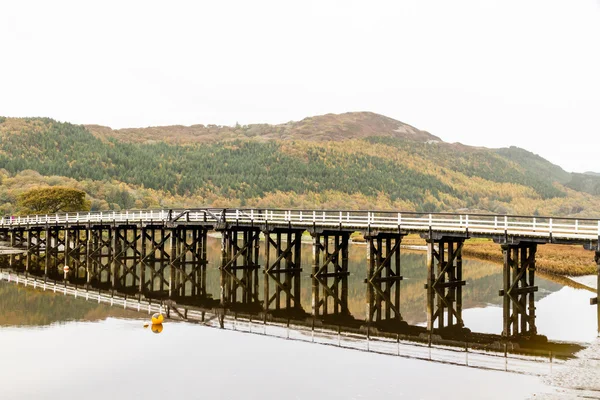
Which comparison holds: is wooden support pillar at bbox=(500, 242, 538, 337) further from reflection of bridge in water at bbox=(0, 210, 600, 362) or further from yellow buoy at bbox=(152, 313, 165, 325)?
yellow buoy at bbox=(152, 313, 165, 325)

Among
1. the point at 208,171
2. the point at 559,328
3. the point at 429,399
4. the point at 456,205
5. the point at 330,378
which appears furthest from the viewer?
the point at 456,205

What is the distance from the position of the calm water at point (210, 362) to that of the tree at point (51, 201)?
5306 centimetres

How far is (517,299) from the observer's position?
3167 centimetres

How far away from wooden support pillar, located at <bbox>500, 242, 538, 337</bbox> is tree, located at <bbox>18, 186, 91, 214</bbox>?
64.5 m

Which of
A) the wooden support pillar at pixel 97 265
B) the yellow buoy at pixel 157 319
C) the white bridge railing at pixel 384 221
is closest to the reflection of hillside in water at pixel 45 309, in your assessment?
the yellow buoy at pixel 157 319

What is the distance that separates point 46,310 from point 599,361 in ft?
80.9

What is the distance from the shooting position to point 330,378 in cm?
1870

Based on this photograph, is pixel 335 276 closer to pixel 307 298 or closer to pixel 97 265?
pixel 307 298

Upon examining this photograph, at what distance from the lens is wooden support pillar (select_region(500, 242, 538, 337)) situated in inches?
1017

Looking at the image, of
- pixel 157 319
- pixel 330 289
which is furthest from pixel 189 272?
pixel 157 319

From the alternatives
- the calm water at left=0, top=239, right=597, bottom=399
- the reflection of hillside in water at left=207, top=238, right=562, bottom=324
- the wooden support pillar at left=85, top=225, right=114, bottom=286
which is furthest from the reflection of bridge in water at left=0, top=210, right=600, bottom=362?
the calm water at left=0, top=239, right=597, bottom=399

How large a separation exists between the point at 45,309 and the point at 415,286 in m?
20.8

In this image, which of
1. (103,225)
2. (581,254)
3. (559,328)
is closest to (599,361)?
(559,328)

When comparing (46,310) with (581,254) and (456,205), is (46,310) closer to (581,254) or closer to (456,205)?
(581,254)
